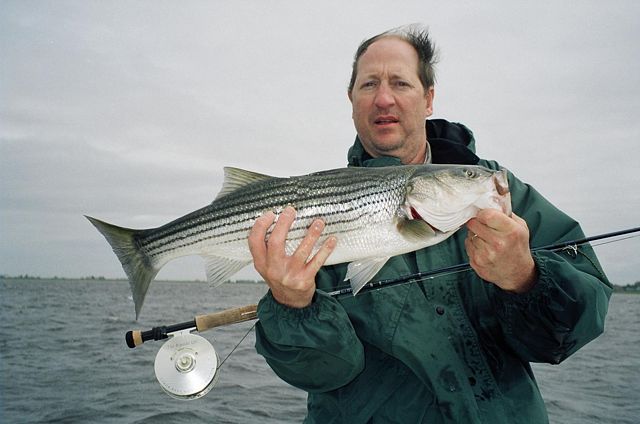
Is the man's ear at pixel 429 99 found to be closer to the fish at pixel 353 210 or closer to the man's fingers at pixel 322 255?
the fish at pixel 353 210

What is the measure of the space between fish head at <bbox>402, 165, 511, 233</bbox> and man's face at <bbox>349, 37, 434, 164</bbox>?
0.84 meters

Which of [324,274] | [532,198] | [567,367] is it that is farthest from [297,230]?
[567,367]

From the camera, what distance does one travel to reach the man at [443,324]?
3.25 m

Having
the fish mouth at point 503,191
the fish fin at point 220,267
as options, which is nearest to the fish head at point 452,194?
the fish mouth at point 503,191

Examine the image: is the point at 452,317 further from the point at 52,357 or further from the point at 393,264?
the point at 52,357

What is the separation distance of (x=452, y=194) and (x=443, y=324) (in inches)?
38.1

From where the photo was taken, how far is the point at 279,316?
3.54 metres

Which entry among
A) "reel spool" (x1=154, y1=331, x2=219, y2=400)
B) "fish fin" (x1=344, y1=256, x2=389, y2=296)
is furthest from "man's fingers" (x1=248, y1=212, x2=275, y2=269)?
"reel spool" (x1=154, y1=331, x2=219, y2=400)

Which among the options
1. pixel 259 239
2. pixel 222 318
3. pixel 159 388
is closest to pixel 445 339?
pixel 259 239

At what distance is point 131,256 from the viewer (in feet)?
13.5

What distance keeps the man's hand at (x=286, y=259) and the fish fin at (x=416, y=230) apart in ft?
1.73

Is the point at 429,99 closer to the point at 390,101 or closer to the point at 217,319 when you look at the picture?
the point at 390,101

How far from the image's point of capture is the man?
10.7ft

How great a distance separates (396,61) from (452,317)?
8.16ft
